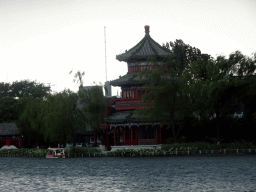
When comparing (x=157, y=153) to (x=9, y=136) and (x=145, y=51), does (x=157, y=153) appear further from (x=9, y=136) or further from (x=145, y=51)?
(x=9, y=136)

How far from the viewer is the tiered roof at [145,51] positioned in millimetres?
66375

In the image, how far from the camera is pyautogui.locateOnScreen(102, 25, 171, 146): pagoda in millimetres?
63531

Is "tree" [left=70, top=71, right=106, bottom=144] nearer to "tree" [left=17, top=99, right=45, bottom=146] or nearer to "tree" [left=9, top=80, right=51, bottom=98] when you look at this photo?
"tree" [left=17, top=99, right=45, bottom=146]

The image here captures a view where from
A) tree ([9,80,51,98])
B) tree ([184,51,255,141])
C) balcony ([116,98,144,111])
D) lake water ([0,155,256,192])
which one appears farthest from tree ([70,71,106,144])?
tree ([9,80,51,98])

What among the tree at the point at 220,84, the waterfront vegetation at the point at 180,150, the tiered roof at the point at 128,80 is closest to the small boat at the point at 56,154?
the waterfront vegetation at the point at 180,150

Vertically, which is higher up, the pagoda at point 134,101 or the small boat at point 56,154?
the pagoda at point 134,101

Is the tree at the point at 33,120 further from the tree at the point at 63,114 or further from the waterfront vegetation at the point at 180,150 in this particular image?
the waterfront vegetation at the point at 180,150

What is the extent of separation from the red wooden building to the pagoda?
2173cm

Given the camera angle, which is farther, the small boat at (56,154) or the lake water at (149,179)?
the small boat at (56,154)

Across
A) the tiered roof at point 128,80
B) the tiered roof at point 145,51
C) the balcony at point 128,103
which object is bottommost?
the balcony at point 128,103

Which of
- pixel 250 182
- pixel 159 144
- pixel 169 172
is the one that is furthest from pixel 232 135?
pixel 250 182

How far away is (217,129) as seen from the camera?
56.4 metres

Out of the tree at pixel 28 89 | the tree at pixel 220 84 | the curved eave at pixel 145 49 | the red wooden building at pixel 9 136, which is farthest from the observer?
the tree at pixel 28 89

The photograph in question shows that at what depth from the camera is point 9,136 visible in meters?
84.3
